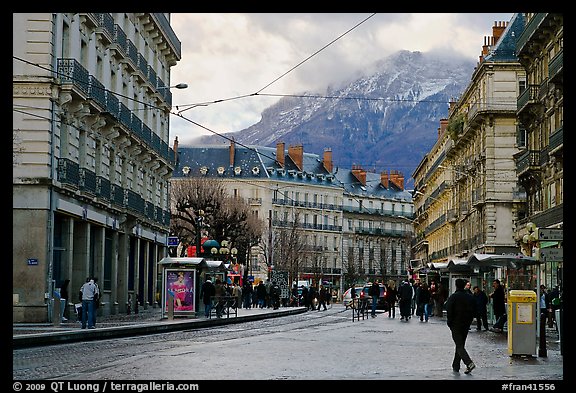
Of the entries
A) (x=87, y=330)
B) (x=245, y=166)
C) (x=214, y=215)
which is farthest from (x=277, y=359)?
(x=245, y=166)

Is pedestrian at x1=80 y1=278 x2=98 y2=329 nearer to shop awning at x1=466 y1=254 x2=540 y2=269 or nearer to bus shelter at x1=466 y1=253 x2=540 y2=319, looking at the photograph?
bus shelter at x1=466 y1=253 x2=540 y2=319

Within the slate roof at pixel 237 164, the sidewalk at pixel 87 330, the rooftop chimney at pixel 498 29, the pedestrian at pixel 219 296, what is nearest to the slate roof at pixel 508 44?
the rooftop chimney at pixel 498 29

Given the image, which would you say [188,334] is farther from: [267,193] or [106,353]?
[267,193]

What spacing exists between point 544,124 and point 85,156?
74.6ft

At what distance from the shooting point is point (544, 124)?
5225cm

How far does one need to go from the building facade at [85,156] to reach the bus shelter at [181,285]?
11.1ft

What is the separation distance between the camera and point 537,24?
49594mm

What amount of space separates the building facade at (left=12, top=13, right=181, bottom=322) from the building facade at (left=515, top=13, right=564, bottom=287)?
18.9 metres

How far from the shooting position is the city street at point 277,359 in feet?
56.0

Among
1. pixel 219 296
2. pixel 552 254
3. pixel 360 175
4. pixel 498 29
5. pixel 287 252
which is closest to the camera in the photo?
pixel 552 254

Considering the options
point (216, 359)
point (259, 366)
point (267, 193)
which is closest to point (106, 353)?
point (216, 359)

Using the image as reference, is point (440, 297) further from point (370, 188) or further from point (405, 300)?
point (370, 188)

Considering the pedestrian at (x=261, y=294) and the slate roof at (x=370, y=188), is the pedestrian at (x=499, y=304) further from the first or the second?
the slate roof at (x=370, y=188)
